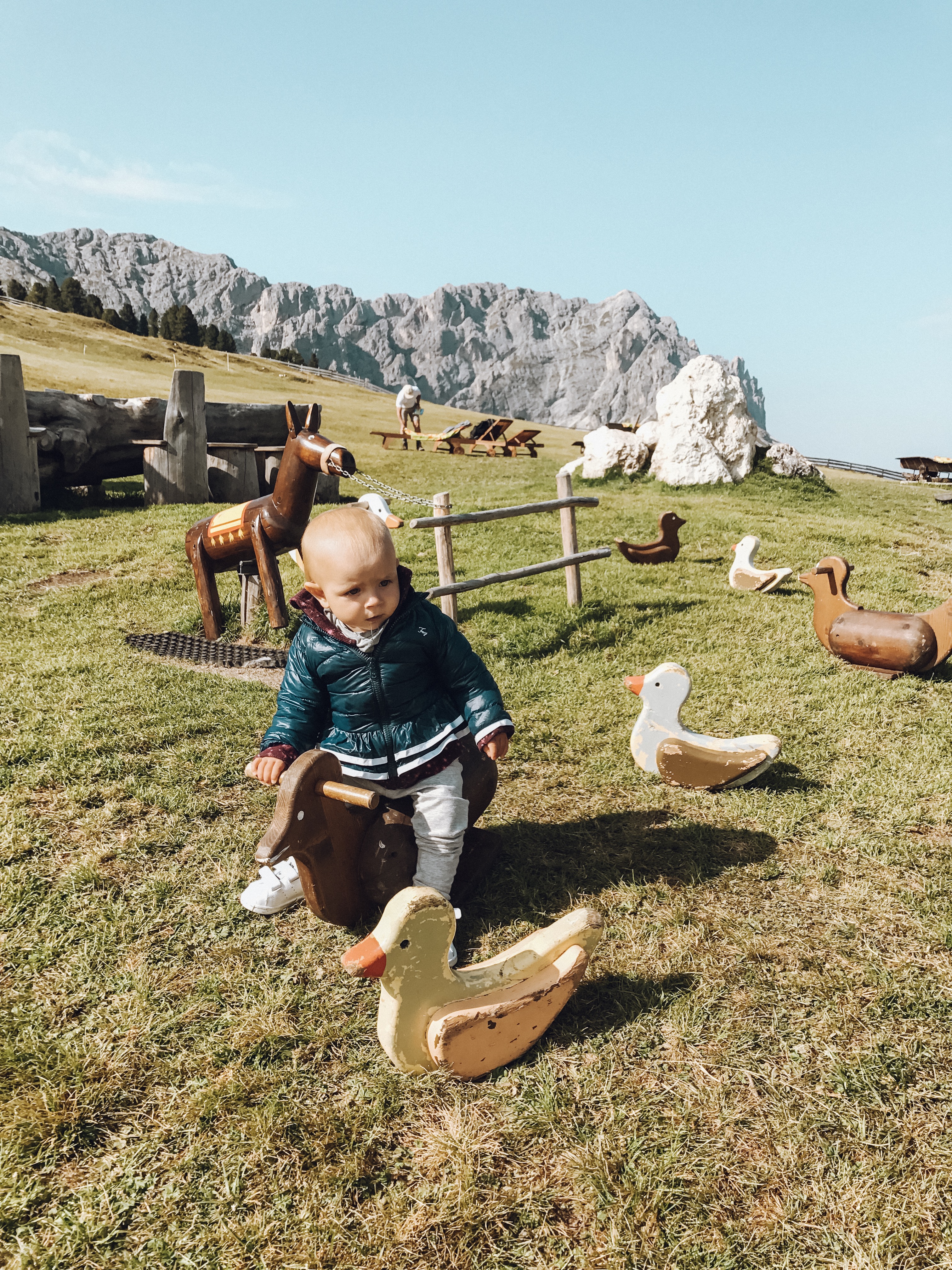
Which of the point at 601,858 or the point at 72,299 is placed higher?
the point at 72,299

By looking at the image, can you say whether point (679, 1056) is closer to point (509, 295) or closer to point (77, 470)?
point (77, 470)

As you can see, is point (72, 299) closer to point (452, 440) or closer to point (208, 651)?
point (452, 440)

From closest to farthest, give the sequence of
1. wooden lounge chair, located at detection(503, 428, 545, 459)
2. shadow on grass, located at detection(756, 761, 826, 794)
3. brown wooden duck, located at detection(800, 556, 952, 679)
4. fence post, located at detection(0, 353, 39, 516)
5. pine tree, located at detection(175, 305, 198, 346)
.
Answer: shadow on grass, located at detection(756, 761, 826, 794)
brown wooden duck, located at detection(800, 556, 952, 679)
fence post, located at detection(0, 353, 39, 516)
wooden lounge chair, located at detection(503, 428, 545, 459)
pine tree, located at detection(175, 305, 198, 346)

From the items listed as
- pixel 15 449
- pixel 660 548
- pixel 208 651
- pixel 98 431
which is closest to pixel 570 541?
pixel 660 548

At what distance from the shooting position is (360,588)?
267 centimetres

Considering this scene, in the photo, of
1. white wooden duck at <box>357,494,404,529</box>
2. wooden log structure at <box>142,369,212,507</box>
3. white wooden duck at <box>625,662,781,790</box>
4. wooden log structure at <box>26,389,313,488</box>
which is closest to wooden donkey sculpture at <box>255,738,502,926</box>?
white wooden duck at <box>625,662,781,790</box>

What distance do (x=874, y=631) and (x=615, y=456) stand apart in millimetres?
9591

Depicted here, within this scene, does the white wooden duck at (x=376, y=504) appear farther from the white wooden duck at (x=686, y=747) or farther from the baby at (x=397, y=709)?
the baby at (x=397, y=709)

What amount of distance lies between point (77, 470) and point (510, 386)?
162 meters

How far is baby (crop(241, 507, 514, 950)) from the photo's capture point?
2.84 metres

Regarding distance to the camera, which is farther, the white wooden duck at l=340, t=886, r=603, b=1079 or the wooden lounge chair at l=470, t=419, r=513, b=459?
the wooden lounge chair at l=470, t=419, r=513, b=459

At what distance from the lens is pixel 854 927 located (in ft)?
10.2

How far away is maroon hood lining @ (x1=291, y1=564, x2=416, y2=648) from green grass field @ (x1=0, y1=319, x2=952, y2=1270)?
3.80 feet

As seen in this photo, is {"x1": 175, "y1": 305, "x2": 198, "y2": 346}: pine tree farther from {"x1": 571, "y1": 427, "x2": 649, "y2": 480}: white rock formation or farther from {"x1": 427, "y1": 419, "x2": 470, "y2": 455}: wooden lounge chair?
{"x1": 571, "y1": 427, "x2": 649, "y2": 480}: white rock formation
